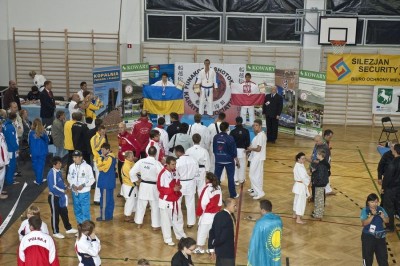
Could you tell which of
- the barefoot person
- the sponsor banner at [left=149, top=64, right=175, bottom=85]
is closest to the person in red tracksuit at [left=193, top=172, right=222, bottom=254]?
the barefoot person

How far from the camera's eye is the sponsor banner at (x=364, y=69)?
2027cm

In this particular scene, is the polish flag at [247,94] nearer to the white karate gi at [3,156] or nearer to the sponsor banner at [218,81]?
the sponsor banner at [218,81]

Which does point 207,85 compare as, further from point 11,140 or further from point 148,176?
point 148,176

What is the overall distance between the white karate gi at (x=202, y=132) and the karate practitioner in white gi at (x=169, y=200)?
A: 2.36 meters

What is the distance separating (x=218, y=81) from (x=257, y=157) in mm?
6953

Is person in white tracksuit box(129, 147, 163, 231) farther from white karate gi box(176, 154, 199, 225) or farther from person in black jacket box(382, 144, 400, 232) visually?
person in black jacket box(382, 144, 400, 232)

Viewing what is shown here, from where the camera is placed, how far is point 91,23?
2095cm

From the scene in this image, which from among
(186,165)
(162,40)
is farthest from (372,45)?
(186,165)

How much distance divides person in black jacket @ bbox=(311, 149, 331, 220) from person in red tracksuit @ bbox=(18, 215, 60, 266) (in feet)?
19.7

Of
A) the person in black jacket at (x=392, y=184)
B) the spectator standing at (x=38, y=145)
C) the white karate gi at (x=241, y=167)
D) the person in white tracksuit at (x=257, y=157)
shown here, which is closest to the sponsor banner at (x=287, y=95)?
the white karate gi at (x=241, y=167)

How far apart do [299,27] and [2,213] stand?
12865 millimetres

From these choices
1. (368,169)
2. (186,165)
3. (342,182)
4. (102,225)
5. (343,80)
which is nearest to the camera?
(186,165)

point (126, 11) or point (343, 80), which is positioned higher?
point (126, 11)

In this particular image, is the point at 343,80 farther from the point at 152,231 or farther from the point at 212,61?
the point at 152,231
